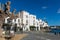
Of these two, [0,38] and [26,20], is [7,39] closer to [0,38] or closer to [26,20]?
[0,38]

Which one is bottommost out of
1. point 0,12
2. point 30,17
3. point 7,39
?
point 7,39

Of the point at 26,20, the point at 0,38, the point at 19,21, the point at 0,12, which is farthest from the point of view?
the point at 26,20

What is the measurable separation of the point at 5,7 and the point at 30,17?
103 metres

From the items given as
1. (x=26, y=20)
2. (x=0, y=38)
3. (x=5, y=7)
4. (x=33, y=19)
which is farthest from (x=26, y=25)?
(x=5, y=7)

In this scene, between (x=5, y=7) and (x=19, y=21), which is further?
(x=19, y=21)

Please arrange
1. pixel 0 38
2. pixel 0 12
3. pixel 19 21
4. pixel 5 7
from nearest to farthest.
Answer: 1. pixel 0 12
2. pixel 5 7
3. pixel 0 38
4. pixel 19 21

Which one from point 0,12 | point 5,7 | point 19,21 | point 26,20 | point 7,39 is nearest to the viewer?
point 0,12

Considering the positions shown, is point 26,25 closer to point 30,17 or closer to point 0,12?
point 30,17

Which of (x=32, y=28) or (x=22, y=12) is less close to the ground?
(x=22, y=12)

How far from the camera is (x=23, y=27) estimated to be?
10325cm

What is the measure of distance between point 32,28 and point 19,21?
1759cm

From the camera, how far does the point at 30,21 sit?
11300 centimetres

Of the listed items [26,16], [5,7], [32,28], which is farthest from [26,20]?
[5,7]

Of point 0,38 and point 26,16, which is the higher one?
point 26,16
